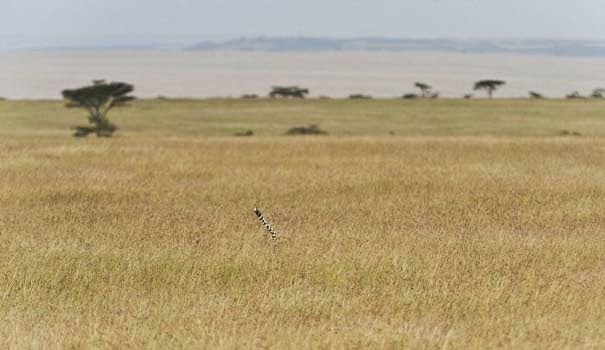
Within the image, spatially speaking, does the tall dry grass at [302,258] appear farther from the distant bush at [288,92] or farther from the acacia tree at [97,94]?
the distant bush at [288,92]

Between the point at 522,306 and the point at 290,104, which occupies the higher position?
the point at 522,306

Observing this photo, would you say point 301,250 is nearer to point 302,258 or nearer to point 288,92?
point 302,258

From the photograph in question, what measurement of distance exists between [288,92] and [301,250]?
81770 mm

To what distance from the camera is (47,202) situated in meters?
14.9

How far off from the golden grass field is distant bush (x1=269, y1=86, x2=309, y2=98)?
6796cm

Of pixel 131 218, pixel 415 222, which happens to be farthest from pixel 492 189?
pixel 131 218

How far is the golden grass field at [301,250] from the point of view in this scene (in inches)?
298

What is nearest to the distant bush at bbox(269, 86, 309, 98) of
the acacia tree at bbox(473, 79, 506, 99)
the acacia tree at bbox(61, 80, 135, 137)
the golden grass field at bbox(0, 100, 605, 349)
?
the acacia tree at bbox(473, 79, 506, 99)

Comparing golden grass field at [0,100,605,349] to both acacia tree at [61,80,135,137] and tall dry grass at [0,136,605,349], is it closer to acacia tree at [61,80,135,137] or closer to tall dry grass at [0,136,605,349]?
tall dry grass at [0,136,605,349]

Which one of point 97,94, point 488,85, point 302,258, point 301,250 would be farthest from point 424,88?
point 302,258

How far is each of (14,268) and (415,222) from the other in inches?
228

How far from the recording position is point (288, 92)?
91812mm

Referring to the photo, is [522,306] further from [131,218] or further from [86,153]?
[86,153]

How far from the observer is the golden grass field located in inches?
298
